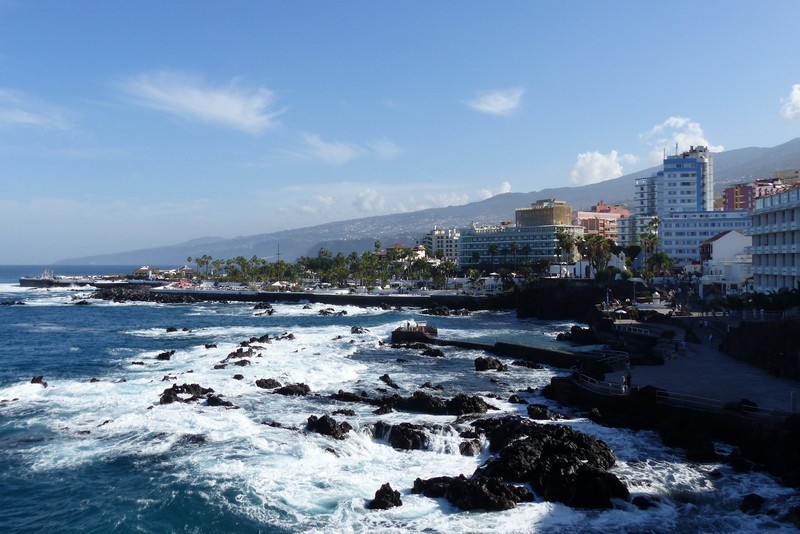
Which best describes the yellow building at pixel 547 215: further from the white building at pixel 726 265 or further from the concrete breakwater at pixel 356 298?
the white building at pixel 726 265

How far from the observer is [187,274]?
175500mm

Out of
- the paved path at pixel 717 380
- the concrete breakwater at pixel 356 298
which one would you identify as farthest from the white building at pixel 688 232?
the paved path at pixel 717 380

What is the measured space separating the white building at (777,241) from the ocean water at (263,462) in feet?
70.1

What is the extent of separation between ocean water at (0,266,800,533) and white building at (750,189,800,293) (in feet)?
70.1

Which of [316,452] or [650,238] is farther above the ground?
[650,238]

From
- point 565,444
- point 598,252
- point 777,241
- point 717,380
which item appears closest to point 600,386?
point 717,380

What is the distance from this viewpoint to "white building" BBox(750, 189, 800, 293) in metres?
44.4

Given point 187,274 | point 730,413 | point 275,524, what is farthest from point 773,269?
point 187,274

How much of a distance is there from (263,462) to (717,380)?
2080 centimetres

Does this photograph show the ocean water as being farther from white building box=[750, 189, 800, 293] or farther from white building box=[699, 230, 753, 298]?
white building box=[699, 230, 753, 298]

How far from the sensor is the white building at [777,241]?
1747 inches

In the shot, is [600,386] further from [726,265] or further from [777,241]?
[726,265]

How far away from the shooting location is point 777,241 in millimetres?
47406

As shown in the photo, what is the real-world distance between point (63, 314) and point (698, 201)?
116138 millimetres
